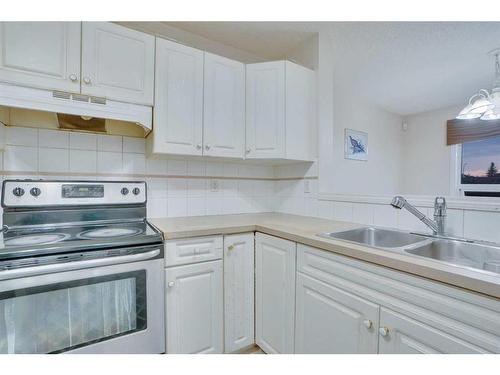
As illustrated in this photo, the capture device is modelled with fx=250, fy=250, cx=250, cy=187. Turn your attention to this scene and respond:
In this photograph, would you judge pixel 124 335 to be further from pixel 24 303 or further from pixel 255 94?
pixel 255 94

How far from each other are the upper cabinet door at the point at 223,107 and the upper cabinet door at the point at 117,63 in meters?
Answer: 0.39

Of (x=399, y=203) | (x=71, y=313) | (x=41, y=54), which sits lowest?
(x=71, y=313)

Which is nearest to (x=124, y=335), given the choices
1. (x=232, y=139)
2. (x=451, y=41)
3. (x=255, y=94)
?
(x=232, y=139)

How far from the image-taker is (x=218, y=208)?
2127 mm

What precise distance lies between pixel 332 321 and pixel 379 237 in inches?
24.1

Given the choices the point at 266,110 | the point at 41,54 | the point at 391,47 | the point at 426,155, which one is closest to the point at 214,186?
the point at 266,110

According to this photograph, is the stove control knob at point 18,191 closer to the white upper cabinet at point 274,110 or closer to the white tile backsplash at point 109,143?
the white tile backsplash at point 109,143

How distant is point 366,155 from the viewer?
3287mm

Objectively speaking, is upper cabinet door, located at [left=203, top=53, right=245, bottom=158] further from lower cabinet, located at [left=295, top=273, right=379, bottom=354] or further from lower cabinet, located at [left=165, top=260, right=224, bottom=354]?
lower cabinet, located at [left=295, top=273, right=379, bottom=354]

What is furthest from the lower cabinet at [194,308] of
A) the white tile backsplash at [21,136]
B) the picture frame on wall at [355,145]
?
the picture frame on wall at [355,145]

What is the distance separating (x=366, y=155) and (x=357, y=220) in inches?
74.5

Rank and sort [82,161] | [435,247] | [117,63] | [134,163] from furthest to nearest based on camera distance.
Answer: [134,163], [82,161], [117,63], [435,247]

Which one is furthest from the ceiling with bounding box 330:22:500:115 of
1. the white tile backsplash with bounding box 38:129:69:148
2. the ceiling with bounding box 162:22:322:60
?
the white tile backsplash with bounding box 38:129:69:148

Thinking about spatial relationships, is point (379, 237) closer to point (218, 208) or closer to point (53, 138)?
point (218, 208)
